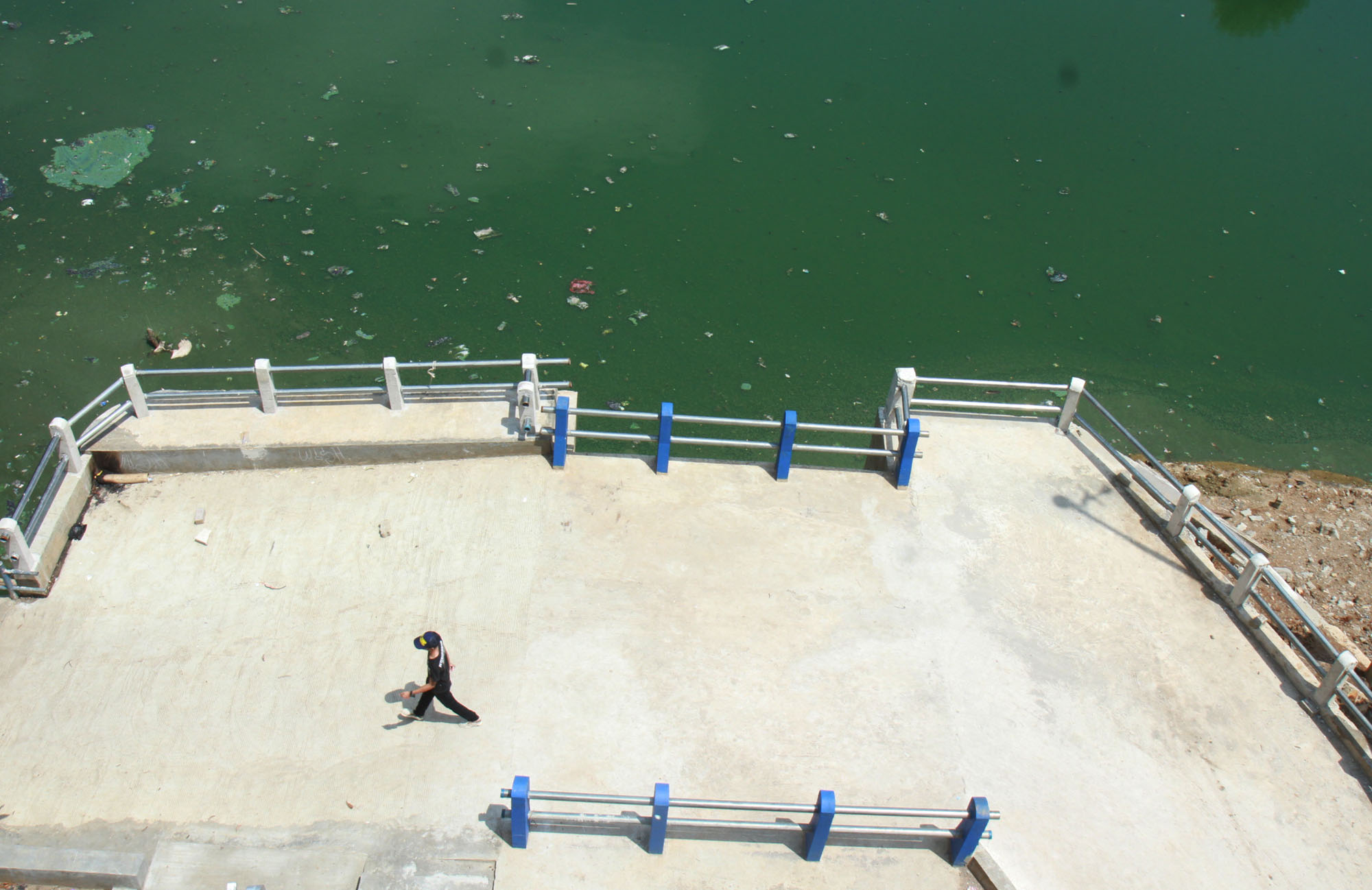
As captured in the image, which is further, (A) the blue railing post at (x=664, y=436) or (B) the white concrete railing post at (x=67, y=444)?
(A) the blue railing post at (x=664, y=436)

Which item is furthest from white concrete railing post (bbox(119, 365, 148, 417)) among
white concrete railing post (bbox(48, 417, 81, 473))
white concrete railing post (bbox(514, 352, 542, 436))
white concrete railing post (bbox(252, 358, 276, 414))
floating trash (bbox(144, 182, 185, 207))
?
floating trash (bbox(144, 182, 185, 207))

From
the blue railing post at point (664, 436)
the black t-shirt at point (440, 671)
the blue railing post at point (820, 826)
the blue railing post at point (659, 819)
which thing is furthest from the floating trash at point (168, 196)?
the blue railing post at point (820, 826)

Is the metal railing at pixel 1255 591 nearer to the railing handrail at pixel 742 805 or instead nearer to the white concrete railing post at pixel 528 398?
the railing handrail at pixel 742 805

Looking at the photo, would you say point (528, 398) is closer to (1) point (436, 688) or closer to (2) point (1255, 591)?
(1) point (436, 688)

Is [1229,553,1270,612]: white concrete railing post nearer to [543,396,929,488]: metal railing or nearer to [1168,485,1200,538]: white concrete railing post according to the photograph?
[1168,485,1200,538]: white concrete railing post

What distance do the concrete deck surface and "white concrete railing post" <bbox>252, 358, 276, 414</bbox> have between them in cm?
90

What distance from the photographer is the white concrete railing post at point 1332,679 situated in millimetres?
9000

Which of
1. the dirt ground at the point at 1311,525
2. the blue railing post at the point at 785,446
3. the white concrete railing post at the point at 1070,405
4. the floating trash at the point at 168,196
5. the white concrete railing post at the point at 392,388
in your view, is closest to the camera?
the blue railing post at the point at 785,446

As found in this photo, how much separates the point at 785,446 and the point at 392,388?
459 cm

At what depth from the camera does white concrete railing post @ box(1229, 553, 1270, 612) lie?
9820 mm

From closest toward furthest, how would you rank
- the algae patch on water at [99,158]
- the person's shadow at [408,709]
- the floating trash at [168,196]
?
the person's shadow at [408,709], the floating trash at [168,196], the algae patch on water at [99,158]

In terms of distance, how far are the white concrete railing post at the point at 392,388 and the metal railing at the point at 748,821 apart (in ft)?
16.4

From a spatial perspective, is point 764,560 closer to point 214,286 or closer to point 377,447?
point 377,447

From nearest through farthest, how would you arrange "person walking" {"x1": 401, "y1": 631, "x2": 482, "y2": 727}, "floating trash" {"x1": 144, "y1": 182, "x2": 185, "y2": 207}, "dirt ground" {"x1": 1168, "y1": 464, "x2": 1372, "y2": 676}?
"person walking" {"x1": 401, "y1": 631, "x2": 482, "y2": 727} → "dirt ground" {"x1": 1168, "y1": 464, "x2": 1372, "y2": 676} → "floating trash" {"x1": 144, "y1": 182, "x2": 185, "y2": 207}
